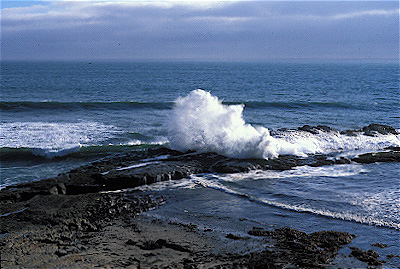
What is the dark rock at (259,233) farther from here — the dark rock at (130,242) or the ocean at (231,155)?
the dark rock at (130,242)

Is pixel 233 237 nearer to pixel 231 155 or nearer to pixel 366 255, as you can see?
pixel 366 255

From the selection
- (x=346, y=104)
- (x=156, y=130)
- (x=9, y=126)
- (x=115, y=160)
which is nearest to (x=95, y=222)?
(x=115, y=160)

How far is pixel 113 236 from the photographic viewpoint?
787cm

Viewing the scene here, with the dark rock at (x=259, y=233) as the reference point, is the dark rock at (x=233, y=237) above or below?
above

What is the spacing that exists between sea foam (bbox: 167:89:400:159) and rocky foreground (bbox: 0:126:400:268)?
348cm

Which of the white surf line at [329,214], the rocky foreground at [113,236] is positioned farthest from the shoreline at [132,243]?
the white surf line at [329,214]

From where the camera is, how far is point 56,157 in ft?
48.0

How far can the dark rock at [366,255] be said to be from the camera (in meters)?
6.98

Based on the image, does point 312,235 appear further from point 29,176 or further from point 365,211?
point 29,176

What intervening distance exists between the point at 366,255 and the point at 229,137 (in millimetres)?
7967

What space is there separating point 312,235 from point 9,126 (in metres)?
17.5

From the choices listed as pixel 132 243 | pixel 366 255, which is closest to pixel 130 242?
pixel 132 243

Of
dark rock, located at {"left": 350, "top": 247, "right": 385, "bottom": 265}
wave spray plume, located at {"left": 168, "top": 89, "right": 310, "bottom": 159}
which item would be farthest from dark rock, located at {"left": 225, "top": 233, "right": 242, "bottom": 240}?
wave spray plume, located at {"left": 168, "top": 89, "right": 310, "bottom": 159}

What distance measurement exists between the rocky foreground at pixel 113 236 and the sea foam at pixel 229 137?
3477mm
